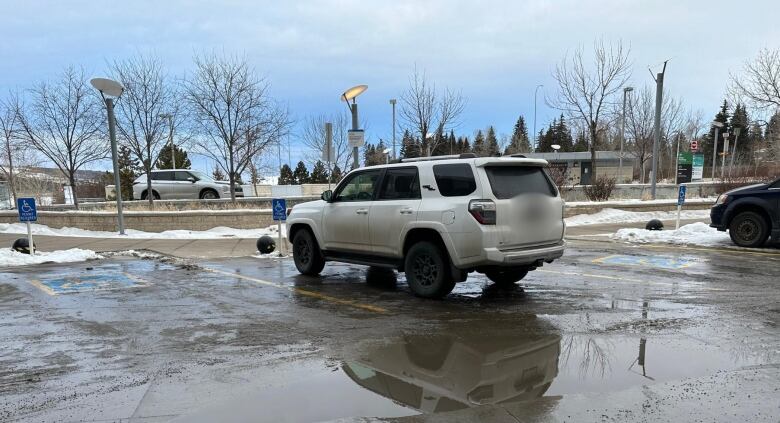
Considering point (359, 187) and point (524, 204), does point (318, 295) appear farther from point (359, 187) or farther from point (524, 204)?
point (524, 204)

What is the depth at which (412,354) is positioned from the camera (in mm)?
4500

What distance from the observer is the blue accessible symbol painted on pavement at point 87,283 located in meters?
7.62

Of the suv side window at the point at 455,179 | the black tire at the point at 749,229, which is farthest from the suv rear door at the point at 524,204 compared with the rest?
the black tire at the point at 749,229

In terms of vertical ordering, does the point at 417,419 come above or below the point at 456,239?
below

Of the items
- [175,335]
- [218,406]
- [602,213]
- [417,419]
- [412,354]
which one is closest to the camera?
[417,419]

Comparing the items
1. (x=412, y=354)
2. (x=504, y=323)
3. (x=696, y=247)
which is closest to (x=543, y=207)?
(x=504, y=323)

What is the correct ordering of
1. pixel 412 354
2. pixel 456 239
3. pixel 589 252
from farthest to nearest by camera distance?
pixel 589 252 → pixel 456 239 → pixel 412 354

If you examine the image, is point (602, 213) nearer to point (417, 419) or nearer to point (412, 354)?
point (412, 354)

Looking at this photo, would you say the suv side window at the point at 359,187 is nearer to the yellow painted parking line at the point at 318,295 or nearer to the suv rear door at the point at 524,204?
the yellow painted parking line at the point at 318,295

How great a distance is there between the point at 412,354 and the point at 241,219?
12.1 metres

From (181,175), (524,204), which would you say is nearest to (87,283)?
(524,204)

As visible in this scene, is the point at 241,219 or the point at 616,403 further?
the point at 241,219

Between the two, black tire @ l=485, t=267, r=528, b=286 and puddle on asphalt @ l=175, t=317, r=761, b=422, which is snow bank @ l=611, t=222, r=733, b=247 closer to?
black tire @ l=485, t=267, r=528, b=286

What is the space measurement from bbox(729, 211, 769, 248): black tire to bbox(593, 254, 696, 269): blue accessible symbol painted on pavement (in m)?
2.27
